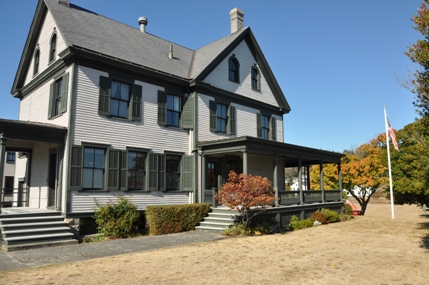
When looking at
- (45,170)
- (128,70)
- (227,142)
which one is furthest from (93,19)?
(227,142)

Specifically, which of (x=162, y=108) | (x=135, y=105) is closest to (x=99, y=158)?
(x=135, y=105)

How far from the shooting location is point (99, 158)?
14.6 metres

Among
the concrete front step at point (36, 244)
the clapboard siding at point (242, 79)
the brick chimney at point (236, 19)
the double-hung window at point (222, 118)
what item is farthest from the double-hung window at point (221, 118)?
the concrete front step at point (36, 244)

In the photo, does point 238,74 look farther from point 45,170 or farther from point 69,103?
point 45,170

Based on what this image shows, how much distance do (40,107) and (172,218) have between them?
347 inches

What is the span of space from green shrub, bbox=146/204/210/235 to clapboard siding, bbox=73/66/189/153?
10.3 feet

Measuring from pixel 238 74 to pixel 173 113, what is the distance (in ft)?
18.8

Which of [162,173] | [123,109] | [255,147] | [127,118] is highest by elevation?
[123,109]

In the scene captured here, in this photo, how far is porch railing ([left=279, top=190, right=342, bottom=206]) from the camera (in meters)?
18.5

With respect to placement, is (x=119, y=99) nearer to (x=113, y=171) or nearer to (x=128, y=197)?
(x=113, y=171)

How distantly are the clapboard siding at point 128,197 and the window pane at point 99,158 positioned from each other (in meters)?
1.19

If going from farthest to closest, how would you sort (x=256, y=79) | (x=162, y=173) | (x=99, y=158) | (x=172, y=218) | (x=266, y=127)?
1. (x=266, y=127)
2. (x=256, y=79)
3. (x=162, y=173)
4. (x=172, y=218)
5. (x=99, y=158)

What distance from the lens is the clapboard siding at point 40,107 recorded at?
14.4 meters

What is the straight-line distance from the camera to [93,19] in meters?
17.9
